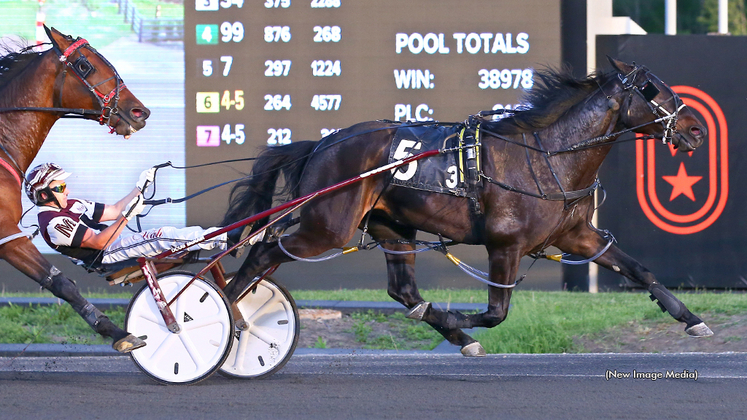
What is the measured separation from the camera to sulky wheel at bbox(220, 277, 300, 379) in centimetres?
570

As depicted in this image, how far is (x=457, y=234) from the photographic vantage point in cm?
561

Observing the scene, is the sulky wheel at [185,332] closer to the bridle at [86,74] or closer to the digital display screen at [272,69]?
the bridle at [86,74]

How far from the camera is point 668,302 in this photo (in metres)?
5.52

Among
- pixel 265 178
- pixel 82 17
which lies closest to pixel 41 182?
pixel 265 178

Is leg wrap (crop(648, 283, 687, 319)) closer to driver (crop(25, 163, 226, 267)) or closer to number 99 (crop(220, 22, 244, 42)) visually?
driver (crop(25, 163, 226, 267))

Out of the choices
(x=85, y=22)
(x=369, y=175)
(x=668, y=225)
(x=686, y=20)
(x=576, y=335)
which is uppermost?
(x=686, y=20)

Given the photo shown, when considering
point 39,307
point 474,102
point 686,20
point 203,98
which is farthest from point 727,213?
point 686,20

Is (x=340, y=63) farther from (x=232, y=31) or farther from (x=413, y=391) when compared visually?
(x=413, y=391)

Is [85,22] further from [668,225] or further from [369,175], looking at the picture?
[668,225]

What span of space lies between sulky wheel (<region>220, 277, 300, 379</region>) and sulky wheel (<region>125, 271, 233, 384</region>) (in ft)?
1.27

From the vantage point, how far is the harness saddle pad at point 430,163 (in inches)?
217

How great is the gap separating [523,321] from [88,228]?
12.9 ft

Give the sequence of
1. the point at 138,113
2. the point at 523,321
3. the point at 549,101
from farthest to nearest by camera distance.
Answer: the point at 523,321, the point at 549,101, the point at 138,113

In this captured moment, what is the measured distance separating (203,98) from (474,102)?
3.07m
